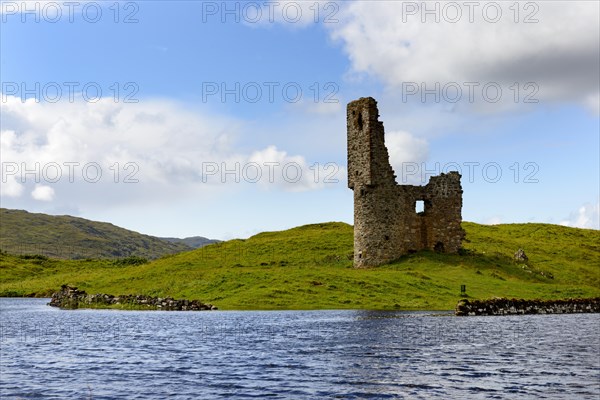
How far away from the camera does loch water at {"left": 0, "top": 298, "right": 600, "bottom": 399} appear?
762 inches

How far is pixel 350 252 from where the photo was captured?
78.8 meters

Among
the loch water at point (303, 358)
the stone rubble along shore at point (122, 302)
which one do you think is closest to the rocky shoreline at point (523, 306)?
the loch water at point (303, 358)

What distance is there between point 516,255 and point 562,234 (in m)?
30.5

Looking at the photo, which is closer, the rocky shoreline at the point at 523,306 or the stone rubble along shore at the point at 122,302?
the rocky shoreline at the point at 523,306

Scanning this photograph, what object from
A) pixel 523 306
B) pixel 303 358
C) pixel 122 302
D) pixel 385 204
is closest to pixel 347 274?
pixel 385 204

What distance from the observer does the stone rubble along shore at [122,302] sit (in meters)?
51.5

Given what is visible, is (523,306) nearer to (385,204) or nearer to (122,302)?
(385,204)

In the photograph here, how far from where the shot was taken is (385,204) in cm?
7181

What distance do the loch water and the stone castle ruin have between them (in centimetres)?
2988

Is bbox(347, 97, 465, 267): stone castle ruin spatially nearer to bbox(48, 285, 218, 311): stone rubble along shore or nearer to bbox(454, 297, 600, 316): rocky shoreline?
bbox(454, 297, 600, 316): rocky shoreline

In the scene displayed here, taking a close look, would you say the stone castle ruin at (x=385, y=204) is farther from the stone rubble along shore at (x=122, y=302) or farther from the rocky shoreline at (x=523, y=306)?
the stone rubble along shore at (x=122, y=302)

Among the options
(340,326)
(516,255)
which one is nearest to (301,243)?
(516,255)

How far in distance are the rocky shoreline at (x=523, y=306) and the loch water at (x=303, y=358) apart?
13.6ft

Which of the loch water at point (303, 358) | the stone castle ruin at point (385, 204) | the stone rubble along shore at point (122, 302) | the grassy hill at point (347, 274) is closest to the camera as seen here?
the loch water at point (303, 358)
